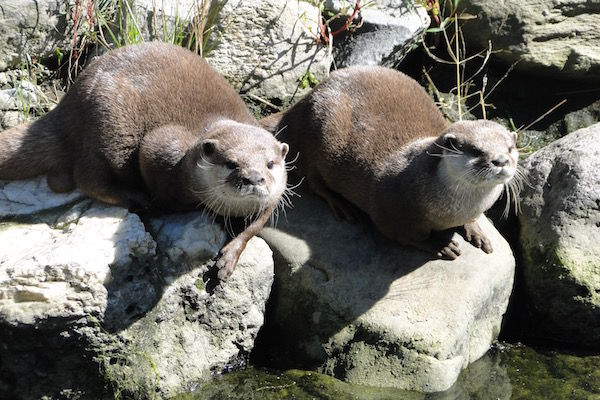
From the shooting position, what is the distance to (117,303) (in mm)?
3488

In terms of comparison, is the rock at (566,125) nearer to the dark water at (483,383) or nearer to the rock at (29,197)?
the dark water at (483,383)

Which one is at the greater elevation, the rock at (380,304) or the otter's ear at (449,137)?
the otter's ear at (449,137)

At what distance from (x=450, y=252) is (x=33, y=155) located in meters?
2.07

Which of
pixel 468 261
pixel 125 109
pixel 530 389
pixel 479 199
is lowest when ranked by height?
pixel 530 389

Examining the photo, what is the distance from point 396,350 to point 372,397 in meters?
0.24

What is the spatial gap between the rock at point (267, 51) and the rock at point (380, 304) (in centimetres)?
128

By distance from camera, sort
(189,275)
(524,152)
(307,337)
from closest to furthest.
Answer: (189,275) → (307,337) → (524,152)

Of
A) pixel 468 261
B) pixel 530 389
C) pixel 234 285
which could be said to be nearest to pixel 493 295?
pixel 468 261

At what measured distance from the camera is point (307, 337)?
13.1ft

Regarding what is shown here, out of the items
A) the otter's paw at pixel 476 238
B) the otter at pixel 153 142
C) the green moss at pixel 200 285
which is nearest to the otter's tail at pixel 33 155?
the otter at pixel 153 142

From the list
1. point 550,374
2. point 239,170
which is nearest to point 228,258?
point 239,170

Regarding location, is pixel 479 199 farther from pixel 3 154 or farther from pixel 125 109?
pixel 3 154

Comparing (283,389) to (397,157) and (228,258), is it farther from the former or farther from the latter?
(397,157)

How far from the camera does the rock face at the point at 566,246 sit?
4.19 m
